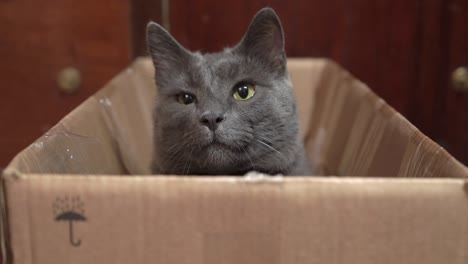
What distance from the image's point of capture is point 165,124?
1173mm

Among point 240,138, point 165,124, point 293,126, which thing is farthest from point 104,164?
point 293,126

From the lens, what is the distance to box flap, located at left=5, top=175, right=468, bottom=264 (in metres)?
0.74

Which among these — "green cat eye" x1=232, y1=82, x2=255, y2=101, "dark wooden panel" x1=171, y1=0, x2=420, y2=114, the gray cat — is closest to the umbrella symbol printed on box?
the gray cat

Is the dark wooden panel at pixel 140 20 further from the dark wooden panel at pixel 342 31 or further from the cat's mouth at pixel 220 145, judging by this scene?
the cat's mouth at pixel 220 145

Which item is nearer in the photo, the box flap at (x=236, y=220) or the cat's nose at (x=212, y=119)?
the box flap at (x=236, y=220)

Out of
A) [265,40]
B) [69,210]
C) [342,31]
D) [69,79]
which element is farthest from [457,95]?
[69,210]

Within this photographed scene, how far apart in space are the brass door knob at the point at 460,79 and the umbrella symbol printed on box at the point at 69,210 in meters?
1.51

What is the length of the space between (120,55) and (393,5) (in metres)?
0.95

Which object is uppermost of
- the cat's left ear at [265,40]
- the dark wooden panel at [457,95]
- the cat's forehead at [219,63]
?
the cat's left ear at [265,40]

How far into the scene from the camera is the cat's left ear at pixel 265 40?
3.63 ft

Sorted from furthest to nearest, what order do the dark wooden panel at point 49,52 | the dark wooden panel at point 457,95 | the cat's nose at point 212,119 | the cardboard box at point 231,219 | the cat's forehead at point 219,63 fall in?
1. the dark wooden panel at point 457,95
2. the dark wooden panel at point 49,52
3. the cat's forehead at point 219,63
4. the cat's nose at point 212,119
5. the cardboard box at point 231,219

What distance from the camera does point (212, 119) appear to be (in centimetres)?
101

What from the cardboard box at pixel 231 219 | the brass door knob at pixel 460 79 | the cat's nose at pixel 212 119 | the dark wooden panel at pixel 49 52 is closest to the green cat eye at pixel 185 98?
the cat's nose at pixel 212 119

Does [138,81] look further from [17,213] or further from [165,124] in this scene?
[17,213]
